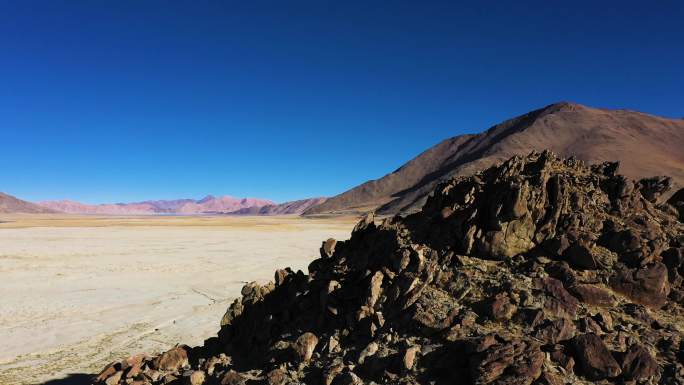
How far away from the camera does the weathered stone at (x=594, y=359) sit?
722 cm

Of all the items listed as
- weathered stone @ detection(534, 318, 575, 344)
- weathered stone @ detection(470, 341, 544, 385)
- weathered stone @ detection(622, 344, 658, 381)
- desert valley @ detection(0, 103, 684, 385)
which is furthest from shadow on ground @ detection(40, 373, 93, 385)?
weathered stone @ detection(622, 344, 658, 381)

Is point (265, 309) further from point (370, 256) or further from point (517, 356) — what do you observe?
point (517, 356)

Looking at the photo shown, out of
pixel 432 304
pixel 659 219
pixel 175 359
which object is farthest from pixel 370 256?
pixel 659 219

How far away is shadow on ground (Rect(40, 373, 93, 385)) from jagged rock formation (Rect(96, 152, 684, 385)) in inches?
145

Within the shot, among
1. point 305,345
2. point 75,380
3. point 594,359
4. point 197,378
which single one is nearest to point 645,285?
point 594,359

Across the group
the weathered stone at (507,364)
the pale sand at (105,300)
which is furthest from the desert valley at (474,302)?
the pale sand at (105,300)

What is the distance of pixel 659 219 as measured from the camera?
40.8 feet

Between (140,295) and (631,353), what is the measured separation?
27.0 meters

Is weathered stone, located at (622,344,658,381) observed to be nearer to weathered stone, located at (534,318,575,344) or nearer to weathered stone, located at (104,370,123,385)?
weathered stone, located at (534,318,575,344)

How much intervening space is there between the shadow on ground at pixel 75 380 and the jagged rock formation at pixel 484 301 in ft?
12.1

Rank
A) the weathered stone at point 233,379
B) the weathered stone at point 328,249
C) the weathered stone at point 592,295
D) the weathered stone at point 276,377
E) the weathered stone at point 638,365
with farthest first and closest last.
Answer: the weathered stone at point 328,249
the weathered stone at point 592,295
the weathered stone at point 233,379
the weathered stone at point 276,377
the weathered stone at point 638,365

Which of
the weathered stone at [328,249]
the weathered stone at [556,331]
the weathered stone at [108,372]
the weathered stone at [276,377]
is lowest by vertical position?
the weathered stone at [108,372]

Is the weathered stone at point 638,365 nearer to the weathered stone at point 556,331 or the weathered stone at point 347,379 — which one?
the weathered stone at point 556,331

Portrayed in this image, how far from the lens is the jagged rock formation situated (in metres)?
7.70
